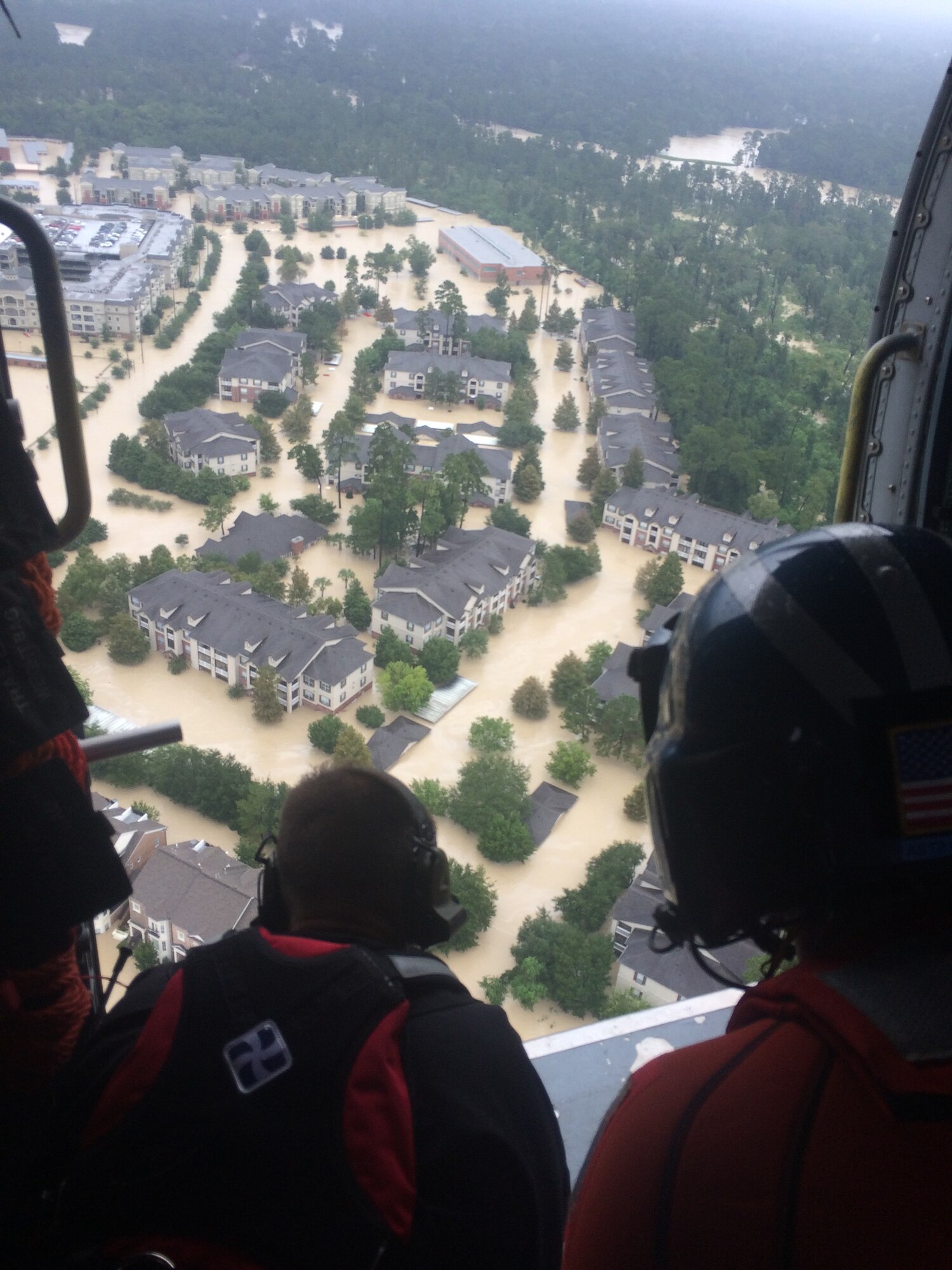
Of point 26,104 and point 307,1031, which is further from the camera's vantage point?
point 26,104

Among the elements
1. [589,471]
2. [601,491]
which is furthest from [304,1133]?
[589,471]

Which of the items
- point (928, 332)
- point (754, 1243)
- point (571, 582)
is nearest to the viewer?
point (754, 1243)

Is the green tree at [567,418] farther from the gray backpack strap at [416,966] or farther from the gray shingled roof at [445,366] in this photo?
the gray backpack strap at [416,966]

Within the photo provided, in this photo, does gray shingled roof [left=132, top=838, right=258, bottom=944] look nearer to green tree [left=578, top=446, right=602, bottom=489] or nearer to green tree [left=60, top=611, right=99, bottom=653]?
green tree [left=60, top=611, right=99, bottom=653]

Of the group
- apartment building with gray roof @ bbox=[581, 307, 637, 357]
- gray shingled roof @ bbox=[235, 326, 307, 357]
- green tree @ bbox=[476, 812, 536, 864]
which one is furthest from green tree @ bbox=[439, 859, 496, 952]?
apartment building with gray roof @ bbox=[581, 307, 637, 357]

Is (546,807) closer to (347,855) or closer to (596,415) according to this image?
(347,855)

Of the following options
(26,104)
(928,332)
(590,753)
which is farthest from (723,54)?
(928,332)

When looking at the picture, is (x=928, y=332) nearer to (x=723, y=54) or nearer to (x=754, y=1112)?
(x=754, y=1112)
